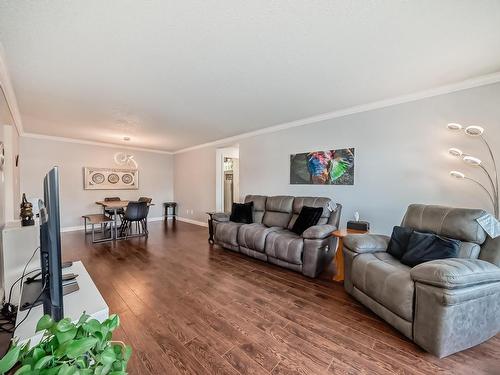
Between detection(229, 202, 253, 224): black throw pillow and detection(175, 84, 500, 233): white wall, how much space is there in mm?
790

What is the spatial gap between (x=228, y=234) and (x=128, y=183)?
447 centimetres

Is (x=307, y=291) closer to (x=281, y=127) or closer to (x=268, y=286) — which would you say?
(x=268, y=286)

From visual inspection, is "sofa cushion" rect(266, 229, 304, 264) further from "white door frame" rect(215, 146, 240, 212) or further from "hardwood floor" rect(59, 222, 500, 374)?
"white door frame" rect(215, 146, 240, 212)

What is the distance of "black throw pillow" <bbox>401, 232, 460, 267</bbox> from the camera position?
193cm

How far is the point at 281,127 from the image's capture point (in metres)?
4.32

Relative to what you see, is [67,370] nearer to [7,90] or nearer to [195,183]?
[7,90]

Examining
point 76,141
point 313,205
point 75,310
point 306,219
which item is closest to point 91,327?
point 75,310

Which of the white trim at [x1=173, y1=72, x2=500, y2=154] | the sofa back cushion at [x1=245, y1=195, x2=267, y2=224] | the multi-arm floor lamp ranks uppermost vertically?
the white trim at [x1=173, y1=72, x2=500, y2=154]

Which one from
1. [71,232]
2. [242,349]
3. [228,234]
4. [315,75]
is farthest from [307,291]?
[71,232]

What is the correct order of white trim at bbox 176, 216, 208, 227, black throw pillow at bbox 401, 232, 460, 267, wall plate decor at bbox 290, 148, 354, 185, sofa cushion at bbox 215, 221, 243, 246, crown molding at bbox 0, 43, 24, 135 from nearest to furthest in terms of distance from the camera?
black throw pillow at bbox 401, 232, 460, 267
crown molding at bbox 0, 43, 24, 135
wall plate decor at bbox 290, 148, 354, 185
sofa cushion at bbox 215, 221, 243, 246
white trim at bbox 176, 216, 208, 227

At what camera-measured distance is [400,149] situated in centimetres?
294

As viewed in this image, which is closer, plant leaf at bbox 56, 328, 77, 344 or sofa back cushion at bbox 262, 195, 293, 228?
plant leaf at bbox 56, 328, 77, 344

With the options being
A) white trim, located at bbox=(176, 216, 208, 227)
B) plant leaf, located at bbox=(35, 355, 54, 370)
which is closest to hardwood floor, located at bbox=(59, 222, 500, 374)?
plant leaf, located at bbox=(35, 355, 54, 370)

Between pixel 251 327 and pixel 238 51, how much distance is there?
2.38 meters
